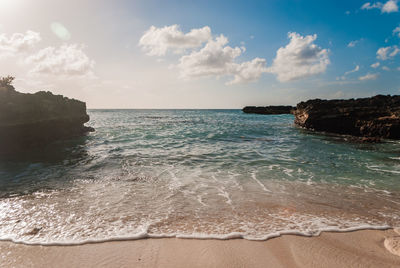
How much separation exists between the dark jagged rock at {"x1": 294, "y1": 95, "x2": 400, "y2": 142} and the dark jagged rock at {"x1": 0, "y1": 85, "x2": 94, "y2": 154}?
25.7 meters

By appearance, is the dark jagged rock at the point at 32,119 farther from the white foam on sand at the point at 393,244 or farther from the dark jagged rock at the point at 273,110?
the dark jagged rock at the point at 273,110

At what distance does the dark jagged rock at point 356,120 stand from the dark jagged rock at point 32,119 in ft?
84.2

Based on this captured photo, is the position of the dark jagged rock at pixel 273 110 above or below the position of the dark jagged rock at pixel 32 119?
above

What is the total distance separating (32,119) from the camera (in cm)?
1412

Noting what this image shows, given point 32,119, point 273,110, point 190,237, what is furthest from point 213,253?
point 273,110

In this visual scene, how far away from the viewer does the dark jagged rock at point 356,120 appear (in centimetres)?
1909

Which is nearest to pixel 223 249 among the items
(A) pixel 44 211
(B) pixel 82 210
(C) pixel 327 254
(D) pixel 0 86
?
(C) pixel 327 254

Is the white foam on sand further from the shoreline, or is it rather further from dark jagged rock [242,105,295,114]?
dark jagged rock [242,105,295,114]

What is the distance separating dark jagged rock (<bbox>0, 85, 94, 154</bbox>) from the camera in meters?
12.3

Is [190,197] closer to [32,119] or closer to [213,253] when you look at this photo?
[213,253]

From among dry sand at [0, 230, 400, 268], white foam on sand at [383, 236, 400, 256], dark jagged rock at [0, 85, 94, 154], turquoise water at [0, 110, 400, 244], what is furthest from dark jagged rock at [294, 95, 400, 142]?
dark jagged rock at [0, 85, 94, 154]

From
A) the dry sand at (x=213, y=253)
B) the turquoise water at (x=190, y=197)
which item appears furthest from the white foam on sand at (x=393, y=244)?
the turquoise water at (x=190, y=197)

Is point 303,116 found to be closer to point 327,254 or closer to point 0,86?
point 327,254

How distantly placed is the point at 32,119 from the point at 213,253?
1615 cm
